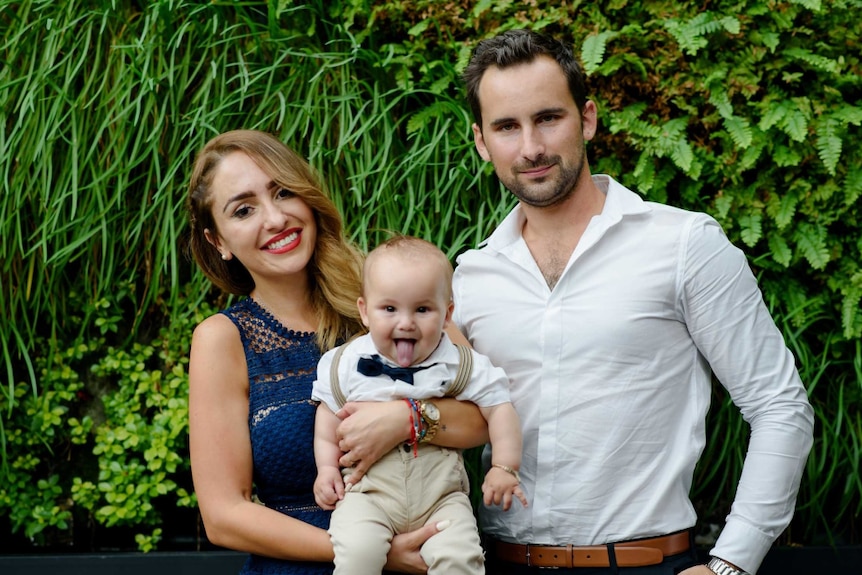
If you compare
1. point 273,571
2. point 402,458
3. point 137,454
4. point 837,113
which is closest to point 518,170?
point 402,458

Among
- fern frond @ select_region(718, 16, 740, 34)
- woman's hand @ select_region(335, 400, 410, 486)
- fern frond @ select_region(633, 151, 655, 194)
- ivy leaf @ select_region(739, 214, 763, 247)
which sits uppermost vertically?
fern frond @ select_region(718, 16, 740, 34)

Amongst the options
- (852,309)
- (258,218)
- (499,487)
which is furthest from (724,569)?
(258,218)

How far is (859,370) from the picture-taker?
3.33m

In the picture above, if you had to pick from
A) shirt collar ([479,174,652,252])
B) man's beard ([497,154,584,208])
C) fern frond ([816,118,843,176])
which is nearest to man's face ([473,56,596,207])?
man's beard ([497,154,584,208])

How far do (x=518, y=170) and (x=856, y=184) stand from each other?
157 centimetres

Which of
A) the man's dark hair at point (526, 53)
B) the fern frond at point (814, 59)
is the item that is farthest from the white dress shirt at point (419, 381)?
the fern frond at point (814, 59)

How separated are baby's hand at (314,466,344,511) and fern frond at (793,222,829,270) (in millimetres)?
1992

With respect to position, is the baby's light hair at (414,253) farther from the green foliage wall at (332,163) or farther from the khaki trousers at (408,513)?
the green foliage wall at (332,163)

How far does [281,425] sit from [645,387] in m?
1.00

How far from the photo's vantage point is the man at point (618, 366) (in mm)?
2418

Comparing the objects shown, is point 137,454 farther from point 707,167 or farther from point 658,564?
point 707,167

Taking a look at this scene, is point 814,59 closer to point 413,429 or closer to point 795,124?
point 795,124

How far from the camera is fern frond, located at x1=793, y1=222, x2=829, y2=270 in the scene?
132 inches

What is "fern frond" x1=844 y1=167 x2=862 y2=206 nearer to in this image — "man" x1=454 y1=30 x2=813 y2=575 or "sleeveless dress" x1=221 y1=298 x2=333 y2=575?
"man" x1=454 y1=30 x2=813 y2=575
